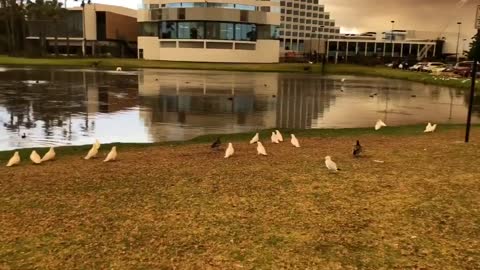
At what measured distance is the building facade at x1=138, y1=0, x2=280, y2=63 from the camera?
97.9 metres

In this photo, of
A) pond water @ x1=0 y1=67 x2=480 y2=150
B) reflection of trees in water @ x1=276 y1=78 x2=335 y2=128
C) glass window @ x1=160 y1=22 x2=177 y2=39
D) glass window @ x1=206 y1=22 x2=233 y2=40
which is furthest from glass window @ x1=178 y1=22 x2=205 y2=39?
reflection of trees in water @ x1=276 y1=78 x2=335 y2=128

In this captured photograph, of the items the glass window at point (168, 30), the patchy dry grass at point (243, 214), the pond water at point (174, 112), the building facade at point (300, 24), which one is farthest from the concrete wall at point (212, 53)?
the patchy dry grass at point (243, 214)

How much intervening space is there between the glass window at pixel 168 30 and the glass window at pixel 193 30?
5.51 ft

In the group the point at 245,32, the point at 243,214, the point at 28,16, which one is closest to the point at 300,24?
the point at 245,32

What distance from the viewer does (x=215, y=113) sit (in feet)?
71.3

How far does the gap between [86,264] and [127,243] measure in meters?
0.61

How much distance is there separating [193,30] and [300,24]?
82270mm

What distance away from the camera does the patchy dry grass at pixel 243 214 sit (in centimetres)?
510

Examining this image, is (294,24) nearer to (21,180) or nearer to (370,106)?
(370,106)

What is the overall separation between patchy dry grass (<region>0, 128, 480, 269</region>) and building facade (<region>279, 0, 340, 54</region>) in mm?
156296

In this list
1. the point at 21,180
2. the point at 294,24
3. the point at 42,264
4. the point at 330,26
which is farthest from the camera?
the point at 330,26

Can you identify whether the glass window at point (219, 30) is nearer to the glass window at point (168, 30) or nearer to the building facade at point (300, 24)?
the glass window at point (168, 30)

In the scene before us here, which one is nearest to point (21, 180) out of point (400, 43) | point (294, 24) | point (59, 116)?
point (59, 116)

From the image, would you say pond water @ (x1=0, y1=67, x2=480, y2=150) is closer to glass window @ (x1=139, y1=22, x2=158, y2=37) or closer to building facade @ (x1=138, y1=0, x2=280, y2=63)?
building facade @ (x1=138, y1=0, x2=280, y2=63)
